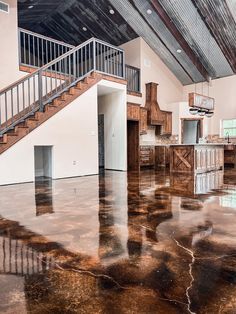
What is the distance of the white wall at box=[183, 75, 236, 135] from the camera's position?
11078 millimetres

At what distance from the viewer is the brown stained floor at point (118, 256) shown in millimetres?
1562

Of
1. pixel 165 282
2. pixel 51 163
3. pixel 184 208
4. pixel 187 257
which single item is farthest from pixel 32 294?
pixel 51 163

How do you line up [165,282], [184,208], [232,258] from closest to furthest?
[165,282], [232,258], [184,208]

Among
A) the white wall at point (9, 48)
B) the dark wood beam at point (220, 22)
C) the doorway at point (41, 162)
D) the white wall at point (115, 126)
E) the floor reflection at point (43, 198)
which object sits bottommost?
the floor reflection at point (43, 198)

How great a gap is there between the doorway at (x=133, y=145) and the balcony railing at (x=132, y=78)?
149 cm

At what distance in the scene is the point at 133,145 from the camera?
10.2 m

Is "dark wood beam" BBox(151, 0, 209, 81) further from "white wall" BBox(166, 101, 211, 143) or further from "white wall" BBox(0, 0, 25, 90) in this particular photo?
"white wall" BBox(0, 0, 25, 90)

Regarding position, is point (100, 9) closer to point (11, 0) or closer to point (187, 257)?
point (11, 0)

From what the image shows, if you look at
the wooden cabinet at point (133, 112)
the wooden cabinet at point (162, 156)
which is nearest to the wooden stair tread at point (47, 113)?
the wooden cabinet at point (133, 112)

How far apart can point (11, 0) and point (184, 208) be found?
286 inches

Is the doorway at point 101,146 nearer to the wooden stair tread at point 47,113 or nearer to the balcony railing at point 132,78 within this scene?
the balcony railing at point 132,78

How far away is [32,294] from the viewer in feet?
5.37

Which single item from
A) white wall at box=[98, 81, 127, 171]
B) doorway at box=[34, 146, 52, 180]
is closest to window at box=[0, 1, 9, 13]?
white wall at box=[98, 81, 127, 171]

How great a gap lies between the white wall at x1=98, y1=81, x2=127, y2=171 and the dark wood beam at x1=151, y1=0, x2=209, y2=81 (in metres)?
2.93
